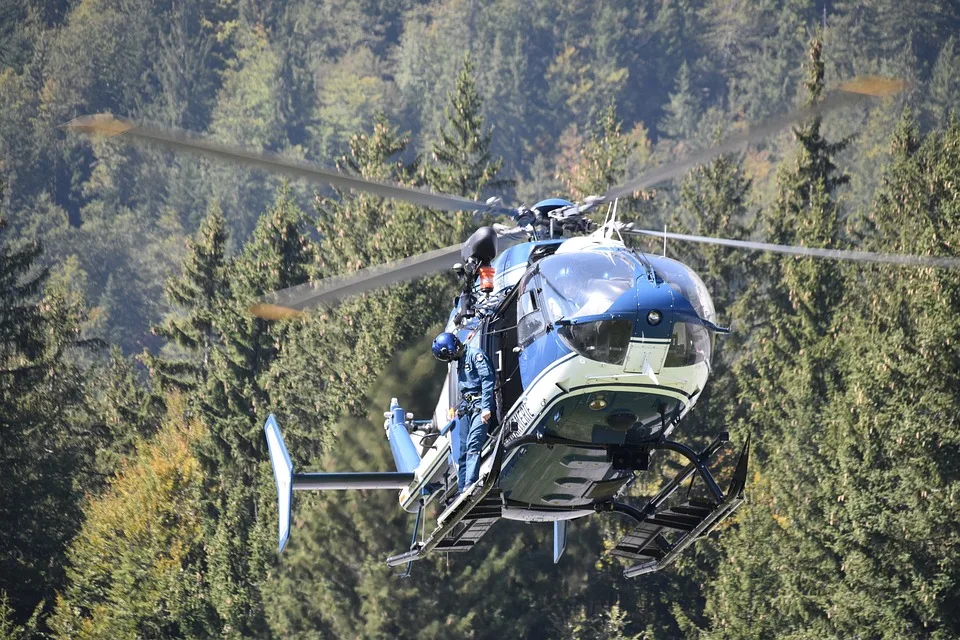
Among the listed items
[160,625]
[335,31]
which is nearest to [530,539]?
[160,625]

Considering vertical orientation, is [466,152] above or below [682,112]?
above

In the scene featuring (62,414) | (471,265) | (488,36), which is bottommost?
(488,36)

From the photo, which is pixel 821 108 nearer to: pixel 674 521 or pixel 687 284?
pixel 687 284

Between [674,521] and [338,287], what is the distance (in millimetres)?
5420

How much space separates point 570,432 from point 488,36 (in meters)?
156

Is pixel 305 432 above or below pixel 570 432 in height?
below

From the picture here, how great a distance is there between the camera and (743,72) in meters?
166

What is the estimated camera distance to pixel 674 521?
755 inches

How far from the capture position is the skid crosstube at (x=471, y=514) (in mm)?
18250

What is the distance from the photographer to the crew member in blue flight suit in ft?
61.0

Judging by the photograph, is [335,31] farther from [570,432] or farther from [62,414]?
[570,432]

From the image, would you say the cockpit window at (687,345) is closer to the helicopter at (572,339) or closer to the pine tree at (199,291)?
the helicopter at (572,339)

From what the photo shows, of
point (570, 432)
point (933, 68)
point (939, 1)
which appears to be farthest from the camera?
point (939, 1)

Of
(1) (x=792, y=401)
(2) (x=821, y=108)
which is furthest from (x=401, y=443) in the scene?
(1) (x=792, y=401)
